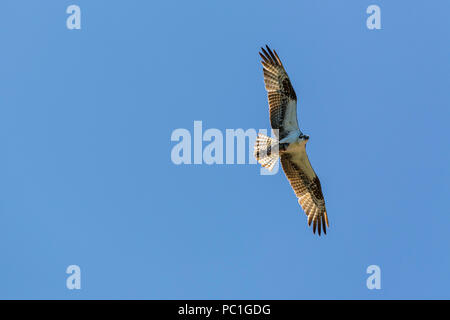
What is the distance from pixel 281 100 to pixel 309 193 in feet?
7.36

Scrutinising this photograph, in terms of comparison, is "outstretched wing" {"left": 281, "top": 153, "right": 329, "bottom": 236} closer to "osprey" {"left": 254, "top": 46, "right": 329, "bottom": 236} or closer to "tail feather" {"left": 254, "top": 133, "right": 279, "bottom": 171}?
"osprey" {"left": 254, "top": 46, "right": 329, "bottom": 236}

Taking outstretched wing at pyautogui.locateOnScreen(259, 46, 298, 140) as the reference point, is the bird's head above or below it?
below

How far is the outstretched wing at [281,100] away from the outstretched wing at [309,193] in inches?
42.9

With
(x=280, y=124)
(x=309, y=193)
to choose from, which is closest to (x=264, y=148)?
(x=280, y=124)

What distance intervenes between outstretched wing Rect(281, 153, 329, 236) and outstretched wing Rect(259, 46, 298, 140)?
42.9 inches

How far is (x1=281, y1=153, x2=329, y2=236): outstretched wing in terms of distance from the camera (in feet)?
44.7

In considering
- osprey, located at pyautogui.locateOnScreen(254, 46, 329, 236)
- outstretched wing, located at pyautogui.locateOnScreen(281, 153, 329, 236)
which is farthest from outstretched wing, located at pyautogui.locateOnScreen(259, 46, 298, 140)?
outstretched wing, located at pyautogui.locateOnScreen(281, 153, 329, 236)

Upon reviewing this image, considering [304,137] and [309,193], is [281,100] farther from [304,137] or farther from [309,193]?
[309,193]

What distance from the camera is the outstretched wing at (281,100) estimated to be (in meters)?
12.7

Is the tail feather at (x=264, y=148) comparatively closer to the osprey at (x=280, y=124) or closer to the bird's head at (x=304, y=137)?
the osprey at (x=280, y=124)

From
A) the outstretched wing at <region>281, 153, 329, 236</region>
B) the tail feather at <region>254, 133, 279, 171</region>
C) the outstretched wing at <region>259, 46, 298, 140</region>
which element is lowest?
the outstretched wing at <region>281, 153, 329, 236</region>
